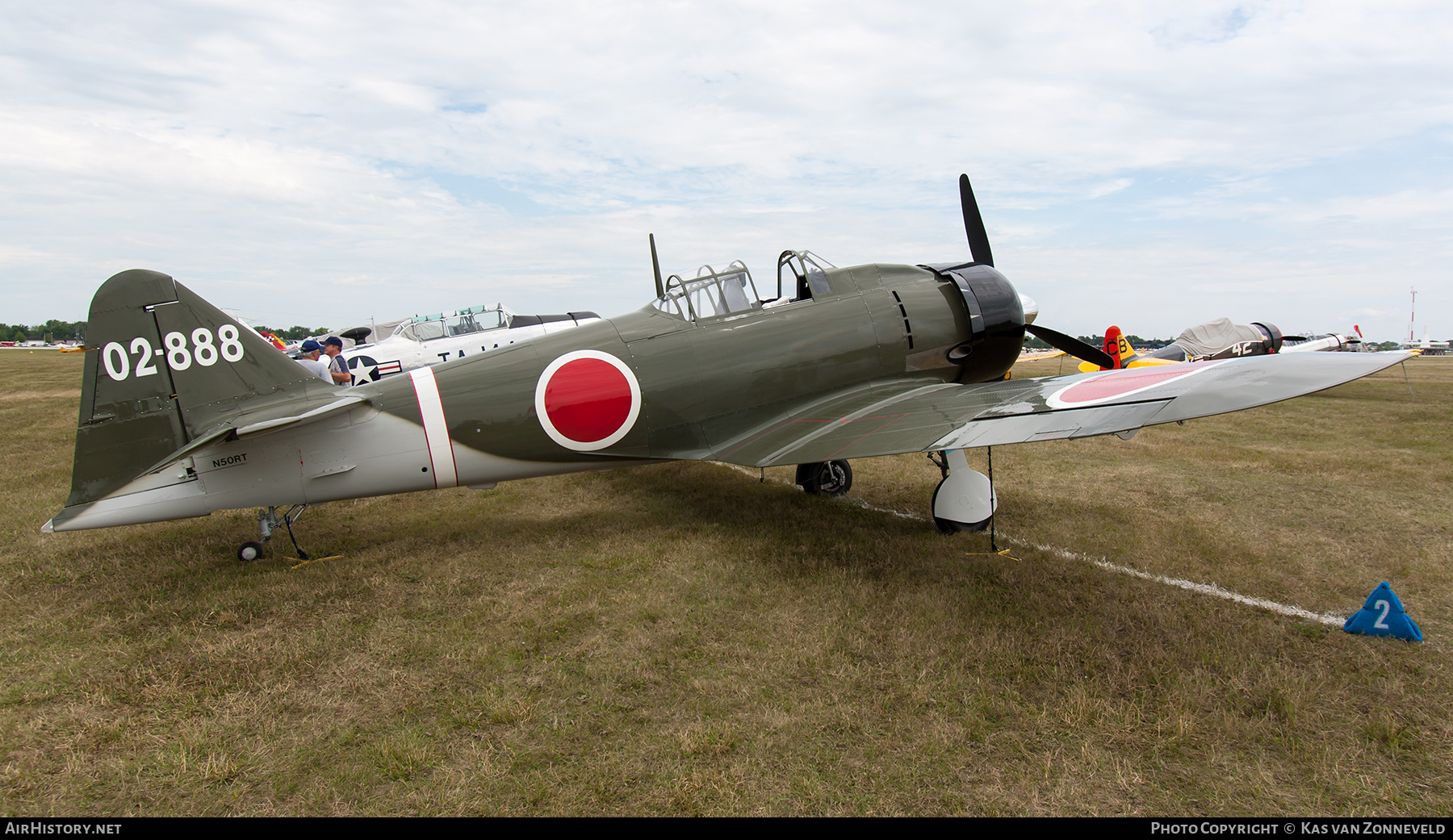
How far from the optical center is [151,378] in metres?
4.48

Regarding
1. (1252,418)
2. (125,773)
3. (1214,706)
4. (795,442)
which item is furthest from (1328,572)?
(1252,418)

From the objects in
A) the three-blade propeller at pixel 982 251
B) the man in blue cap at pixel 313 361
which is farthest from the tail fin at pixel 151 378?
the three-blade propeller at pixel 982 251

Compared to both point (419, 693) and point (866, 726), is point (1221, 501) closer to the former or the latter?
point (866, 726)

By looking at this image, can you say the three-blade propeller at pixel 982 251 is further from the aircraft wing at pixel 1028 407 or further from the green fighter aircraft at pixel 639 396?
the aircraft wing at pixel 1028 407

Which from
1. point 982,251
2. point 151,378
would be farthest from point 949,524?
point 151,378

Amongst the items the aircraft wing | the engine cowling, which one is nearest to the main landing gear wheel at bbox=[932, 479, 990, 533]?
the aircraft wing

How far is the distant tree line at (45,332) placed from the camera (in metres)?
93.0

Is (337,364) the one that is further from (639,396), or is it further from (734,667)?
(734,667)

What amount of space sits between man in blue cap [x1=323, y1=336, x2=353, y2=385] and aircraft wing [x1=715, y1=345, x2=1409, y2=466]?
5385 millimetres

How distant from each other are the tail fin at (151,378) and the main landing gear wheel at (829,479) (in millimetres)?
4588

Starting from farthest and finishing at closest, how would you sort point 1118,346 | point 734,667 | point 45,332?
point 45,332 < point 1118,346 < point 734,667

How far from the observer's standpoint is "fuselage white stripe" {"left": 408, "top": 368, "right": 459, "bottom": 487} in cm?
492

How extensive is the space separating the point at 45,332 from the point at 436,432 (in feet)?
441

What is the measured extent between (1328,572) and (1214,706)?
7.64ft
